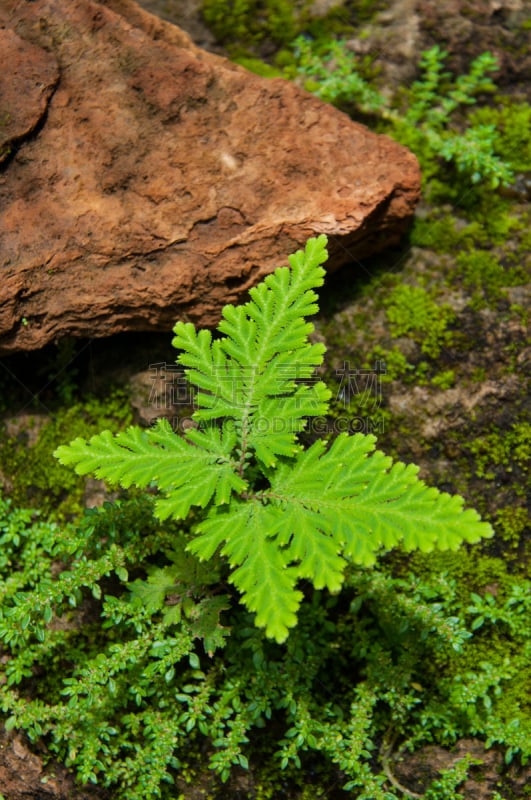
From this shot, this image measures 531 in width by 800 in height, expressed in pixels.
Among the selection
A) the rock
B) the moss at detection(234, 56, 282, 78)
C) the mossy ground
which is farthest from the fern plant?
the moss at detection(234, 56, 282, 78)

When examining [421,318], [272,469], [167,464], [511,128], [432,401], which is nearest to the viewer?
[167,464]

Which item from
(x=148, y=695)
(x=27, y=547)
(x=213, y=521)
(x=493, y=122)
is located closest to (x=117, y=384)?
(x=27, y=547)

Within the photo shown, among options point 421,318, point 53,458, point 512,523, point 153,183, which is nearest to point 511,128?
point 421,318

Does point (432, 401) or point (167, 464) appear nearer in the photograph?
point (167, 464)

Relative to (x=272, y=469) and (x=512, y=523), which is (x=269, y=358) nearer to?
(x=272, y=469)

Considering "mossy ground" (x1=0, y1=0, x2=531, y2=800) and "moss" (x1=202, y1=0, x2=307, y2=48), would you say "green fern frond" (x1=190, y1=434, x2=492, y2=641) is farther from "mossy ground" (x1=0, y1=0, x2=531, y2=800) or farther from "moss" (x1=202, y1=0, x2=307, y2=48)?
"moss" (x1=202, y1=0, x2=307, y2=48)

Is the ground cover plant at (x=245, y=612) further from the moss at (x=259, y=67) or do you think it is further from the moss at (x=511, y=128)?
the moss at (x=259, y=67)

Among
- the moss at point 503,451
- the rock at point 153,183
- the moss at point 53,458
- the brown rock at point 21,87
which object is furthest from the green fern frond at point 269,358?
the brown rock at point 21,87
